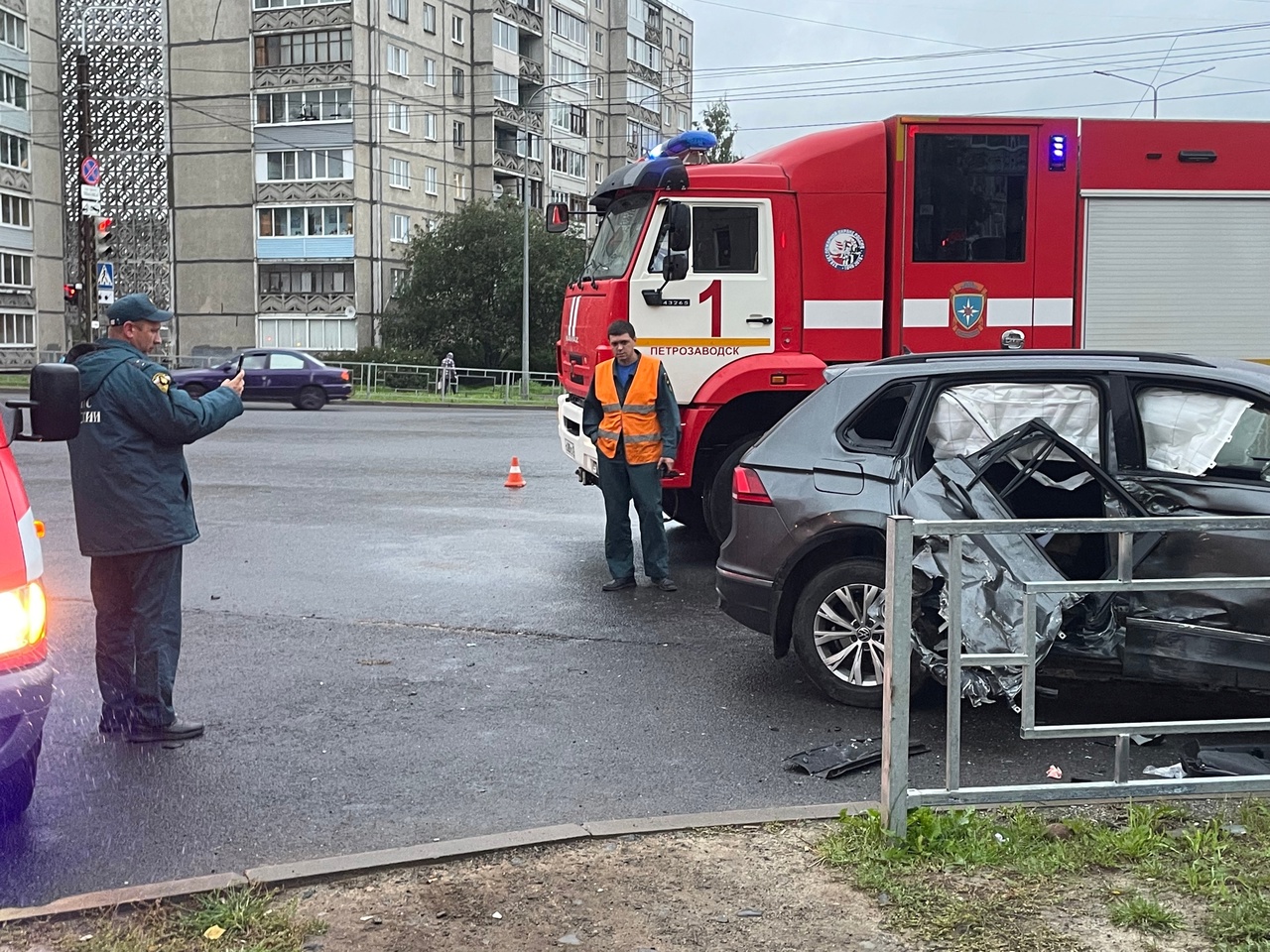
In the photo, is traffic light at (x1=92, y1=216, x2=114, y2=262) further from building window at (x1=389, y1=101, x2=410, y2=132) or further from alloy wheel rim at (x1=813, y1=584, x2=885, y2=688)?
alloy wheel rim at (x1=813, y1=584, x2=885, y2=688)

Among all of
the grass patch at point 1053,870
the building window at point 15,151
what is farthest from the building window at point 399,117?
the grass patch at point 1053,870

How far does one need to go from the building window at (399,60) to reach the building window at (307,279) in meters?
9.13

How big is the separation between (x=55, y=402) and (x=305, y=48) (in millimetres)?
55882

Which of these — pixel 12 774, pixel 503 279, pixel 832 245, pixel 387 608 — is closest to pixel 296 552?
pixel 387 608

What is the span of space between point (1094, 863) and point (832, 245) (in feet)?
21.8

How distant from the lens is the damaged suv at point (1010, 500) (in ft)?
17.0

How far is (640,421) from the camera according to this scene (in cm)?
899

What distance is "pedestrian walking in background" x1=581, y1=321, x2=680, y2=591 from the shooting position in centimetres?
898

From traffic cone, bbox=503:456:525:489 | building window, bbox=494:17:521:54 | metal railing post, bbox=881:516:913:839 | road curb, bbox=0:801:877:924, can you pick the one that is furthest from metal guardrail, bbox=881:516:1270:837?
building window, bbox=494:17:521:54

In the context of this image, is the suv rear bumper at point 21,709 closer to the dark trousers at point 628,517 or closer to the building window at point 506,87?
the dark trousers at point 628,517

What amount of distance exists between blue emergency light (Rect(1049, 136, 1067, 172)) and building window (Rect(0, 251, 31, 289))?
5549 cm

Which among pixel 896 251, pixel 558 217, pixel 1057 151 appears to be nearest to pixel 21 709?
pixel 896 251

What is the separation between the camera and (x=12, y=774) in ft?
13.8

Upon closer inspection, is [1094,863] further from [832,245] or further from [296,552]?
[296,552]
